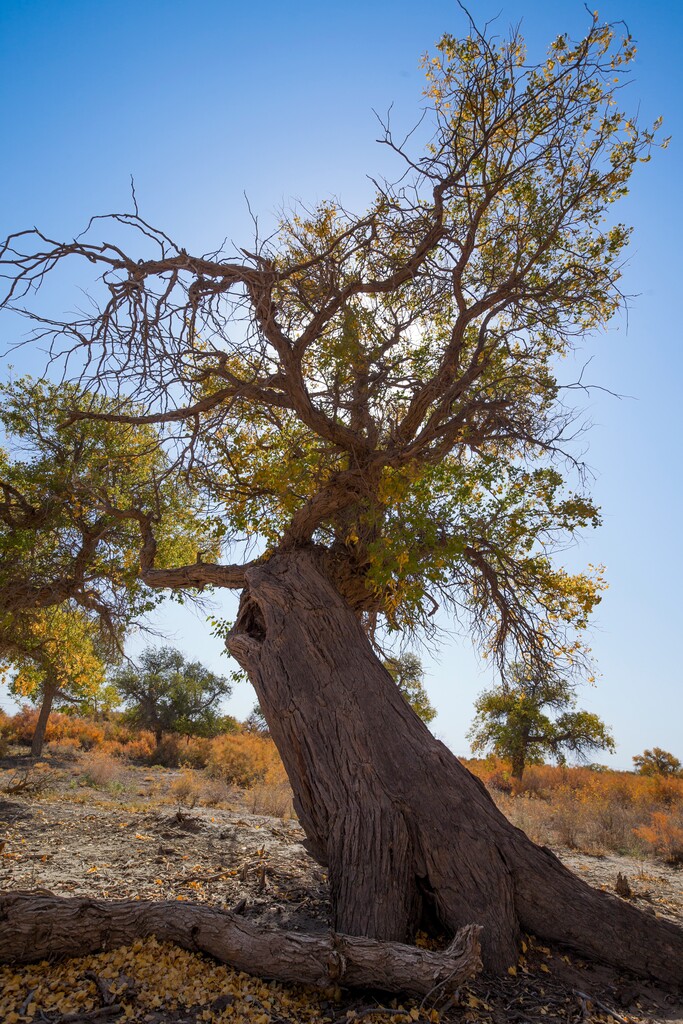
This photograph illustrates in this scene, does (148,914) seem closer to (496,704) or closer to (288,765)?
(288,765)

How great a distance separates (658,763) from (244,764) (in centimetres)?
1576

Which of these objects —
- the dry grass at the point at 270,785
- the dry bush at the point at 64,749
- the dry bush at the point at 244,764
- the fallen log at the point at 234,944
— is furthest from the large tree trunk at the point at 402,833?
the dry bush at the point at 64,749

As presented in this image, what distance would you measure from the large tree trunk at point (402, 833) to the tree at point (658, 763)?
2072 cm

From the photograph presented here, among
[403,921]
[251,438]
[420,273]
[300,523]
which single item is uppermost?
[420,273]

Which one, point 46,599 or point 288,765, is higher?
point 46,599

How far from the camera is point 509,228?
7.50m

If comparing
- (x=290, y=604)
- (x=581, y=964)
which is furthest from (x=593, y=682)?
(x=290, y=604)

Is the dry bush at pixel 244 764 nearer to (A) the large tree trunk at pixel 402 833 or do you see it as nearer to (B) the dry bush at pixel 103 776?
(B) the dry bush at pixel 103 776

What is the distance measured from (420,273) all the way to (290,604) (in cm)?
371

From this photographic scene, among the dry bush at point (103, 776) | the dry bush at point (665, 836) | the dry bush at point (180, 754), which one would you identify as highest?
the dry bush at point (665, 836)

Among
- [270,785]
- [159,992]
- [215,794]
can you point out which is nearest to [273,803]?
[215,794]

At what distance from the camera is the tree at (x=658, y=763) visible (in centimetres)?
2318

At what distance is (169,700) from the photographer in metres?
24.8

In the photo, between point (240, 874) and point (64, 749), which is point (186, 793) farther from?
point (64, 749)
